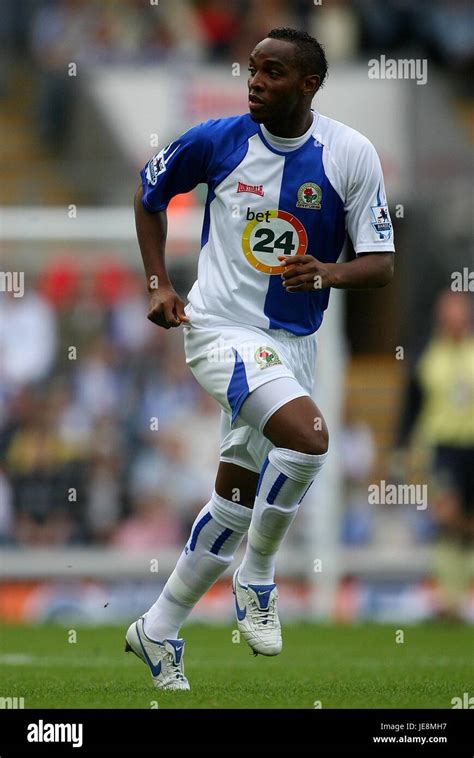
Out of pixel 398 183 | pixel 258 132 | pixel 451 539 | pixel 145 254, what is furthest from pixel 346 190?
pixel 398 183

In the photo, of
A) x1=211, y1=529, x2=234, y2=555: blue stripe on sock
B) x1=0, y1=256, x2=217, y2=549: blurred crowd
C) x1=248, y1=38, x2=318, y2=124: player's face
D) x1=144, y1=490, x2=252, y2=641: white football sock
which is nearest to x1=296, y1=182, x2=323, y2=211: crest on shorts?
x1=248, y1=38, x2=318, y2=124: player's face

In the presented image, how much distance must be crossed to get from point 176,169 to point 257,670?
285cm

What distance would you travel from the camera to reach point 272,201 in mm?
6680

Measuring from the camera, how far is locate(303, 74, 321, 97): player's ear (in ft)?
21.6

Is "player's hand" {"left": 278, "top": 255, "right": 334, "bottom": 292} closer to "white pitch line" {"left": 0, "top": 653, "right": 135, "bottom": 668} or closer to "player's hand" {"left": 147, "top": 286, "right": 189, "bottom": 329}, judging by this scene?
"player's hand" {"left": 147, "top": 286, "right": 189, "bottom": 329}

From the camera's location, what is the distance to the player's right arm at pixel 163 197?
663cm

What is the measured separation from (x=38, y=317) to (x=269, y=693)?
8.17m

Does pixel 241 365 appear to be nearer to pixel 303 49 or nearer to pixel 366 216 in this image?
pixel 366 216

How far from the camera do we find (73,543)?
44.9 ft

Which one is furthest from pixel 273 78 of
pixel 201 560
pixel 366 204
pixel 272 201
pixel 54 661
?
Result: pixel 54 661

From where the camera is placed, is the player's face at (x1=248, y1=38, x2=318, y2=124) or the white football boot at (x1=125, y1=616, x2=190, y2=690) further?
the white football boot at (x1=125, y1=616, x2=190, y2=690)
